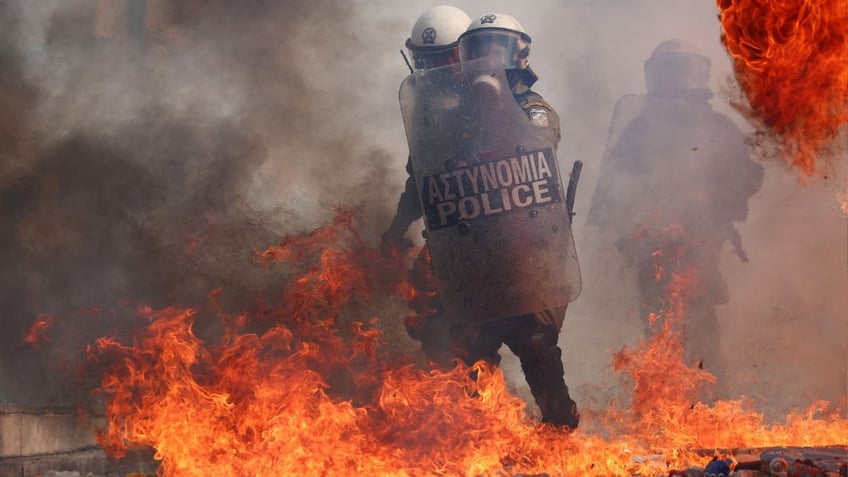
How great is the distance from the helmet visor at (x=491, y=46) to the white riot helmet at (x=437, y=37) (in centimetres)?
30

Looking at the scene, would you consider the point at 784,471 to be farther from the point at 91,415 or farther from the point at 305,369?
the point at 91,415

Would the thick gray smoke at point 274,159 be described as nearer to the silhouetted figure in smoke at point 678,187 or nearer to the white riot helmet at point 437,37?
the silhouetted figure in smoke at point 678,187

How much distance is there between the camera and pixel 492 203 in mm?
7742

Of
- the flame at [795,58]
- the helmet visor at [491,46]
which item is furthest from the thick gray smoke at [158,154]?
the flame at [795,58]

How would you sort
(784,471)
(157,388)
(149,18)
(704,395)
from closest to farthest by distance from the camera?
(784,471)
(157,388)
(704,395)
(149,18)

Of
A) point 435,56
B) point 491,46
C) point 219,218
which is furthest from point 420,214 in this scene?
point 219,218

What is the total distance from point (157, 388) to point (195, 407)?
69 centimetres

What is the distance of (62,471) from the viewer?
23.8 feet

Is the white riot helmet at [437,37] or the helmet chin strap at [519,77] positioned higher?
the white riot helmet at [437,37]

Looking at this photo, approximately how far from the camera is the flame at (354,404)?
6.69 meters

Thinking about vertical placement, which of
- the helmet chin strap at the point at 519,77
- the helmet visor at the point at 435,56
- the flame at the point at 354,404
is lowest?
the flame at the point at 354,404

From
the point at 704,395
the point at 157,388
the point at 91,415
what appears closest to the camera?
the point at 157,388

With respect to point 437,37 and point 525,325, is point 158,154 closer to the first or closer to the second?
point 437,37

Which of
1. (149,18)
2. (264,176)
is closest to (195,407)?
(264,176)
